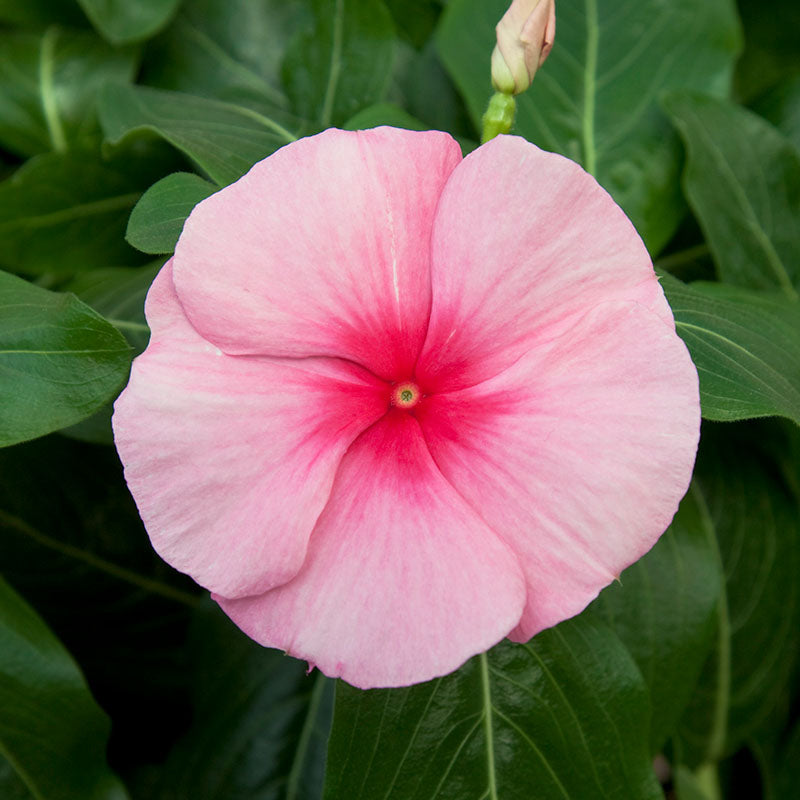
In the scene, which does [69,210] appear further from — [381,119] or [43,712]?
[43,712]

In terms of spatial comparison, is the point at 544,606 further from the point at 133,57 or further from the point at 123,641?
the point at 133,57

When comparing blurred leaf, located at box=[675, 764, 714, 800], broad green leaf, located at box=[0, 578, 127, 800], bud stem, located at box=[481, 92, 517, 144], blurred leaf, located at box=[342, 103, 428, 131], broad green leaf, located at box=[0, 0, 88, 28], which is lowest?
blurred leaf, located at box=[675, 764, 714, 800]

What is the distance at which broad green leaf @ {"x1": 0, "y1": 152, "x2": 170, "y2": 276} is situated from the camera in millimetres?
835

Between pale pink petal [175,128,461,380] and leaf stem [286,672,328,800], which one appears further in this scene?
leaf stem [286,672,328,800]

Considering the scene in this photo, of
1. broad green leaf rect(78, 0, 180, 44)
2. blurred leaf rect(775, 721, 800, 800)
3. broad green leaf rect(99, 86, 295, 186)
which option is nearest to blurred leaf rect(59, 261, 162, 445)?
broad green leaf rect(99, 86, 295, 186)

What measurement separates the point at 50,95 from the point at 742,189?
0.74m

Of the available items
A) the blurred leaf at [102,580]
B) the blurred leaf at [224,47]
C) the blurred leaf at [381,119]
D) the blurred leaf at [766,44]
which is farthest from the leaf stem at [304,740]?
the blurred leaf at [766,44]

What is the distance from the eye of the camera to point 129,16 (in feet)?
2.82

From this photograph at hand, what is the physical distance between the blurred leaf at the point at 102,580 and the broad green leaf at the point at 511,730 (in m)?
0.35

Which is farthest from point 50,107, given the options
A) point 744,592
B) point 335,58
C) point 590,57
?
point 744,592

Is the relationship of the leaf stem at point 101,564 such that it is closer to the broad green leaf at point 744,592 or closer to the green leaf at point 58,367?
the green leaf at point 58,367

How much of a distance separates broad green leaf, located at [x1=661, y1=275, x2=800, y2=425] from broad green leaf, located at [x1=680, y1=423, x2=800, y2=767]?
8.8 inches

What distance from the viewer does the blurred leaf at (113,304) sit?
67 cm

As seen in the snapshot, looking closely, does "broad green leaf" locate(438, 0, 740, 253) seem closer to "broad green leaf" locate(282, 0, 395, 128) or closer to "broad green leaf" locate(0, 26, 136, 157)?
"broad green leaf" locate(282, 0, 395, 128)
